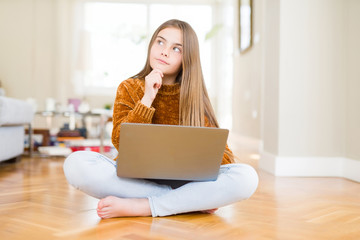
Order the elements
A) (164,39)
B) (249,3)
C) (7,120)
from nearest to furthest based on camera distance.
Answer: (164,39) < (7,120) < (249,3)

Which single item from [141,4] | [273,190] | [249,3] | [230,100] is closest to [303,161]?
[273,190]

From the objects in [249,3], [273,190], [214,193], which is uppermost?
[249,3]

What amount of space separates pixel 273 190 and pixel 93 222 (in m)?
0.99

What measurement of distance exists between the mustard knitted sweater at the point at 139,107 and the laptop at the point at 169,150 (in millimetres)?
160

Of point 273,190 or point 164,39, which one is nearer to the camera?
point 164,39

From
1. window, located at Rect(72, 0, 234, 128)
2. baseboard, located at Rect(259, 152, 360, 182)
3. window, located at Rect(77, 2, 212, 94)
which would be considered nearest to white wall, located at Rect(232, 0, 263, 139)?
window, located at Rect(72, 0, 234, 128)

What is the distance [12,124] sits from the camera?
2.49m

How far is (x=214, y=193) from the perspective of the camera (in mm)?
1203

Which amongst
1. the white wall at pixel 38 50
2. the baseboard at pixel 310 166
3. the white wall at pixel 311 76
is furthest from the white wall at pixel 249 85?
the white wall at pixel 38 50

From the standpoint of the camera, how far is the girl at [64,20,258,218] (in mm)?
1202

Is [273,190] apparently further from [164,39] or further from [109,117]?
[109,117]

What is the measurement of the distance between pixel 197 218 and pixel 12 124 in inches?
67.5

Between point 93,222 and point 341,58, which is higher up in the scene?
point 341,58

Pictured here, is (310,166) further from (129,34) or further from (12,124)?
(129,34)
